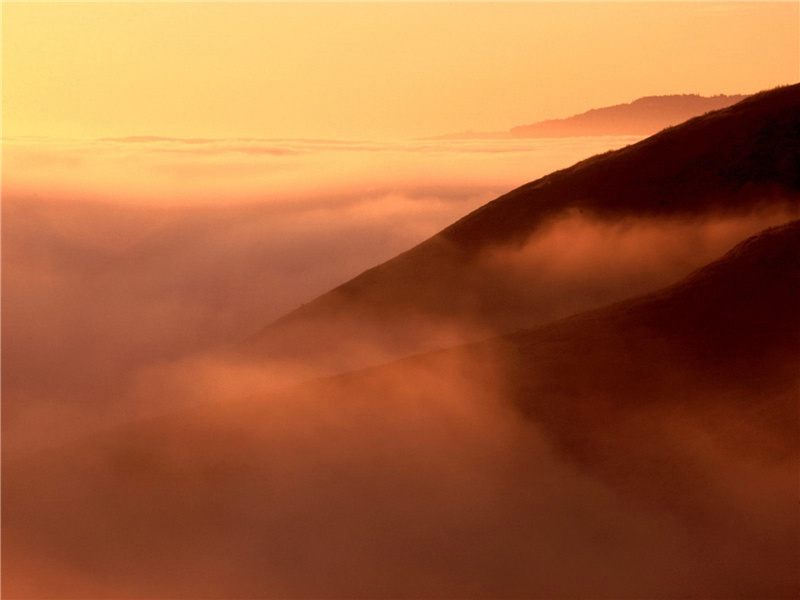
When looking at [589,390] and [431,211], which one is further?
[431,211]

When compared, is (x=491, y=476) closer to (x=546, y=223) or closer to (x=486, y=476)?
(x=486, y=476)

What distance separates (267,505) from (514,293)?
59.1 feet

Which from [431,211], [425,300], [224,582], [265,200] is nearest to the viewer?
[224,582]

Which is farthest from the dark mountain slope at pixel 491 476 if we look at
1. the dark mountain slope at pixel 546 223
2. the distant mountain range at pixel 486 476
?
the dark mountain slope at pixel 546 223

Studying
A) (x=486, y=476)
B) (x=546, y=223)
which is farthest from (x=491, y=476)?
(x=546, y=223)

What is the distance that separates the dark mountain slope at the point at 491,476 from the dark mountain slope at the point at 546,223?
9154 millimetres

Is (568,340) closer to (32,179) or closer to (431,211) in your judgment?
(431,211)

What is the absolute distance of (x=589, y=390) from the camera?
1902cm

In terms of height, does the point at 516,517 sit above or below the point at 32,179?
below

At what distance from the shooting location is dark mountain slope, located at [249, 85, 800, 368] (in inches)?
1262

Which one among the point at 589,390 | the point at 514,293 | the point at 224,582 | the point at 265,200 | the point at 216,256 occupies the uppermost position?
the point at 265,200

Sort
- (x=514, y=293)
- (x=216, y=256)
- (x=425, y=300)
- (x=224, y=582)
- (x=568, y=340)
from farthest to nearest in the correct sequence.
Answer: (x=216, y=256) < (x=425, y=300) < (x=514, y=293) < (x=568, y=340) < (x=224, y=582)

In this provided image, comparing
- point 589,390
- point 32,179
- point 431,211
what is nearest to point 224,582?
point 589,390

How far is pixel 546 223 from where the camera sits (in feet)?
119
